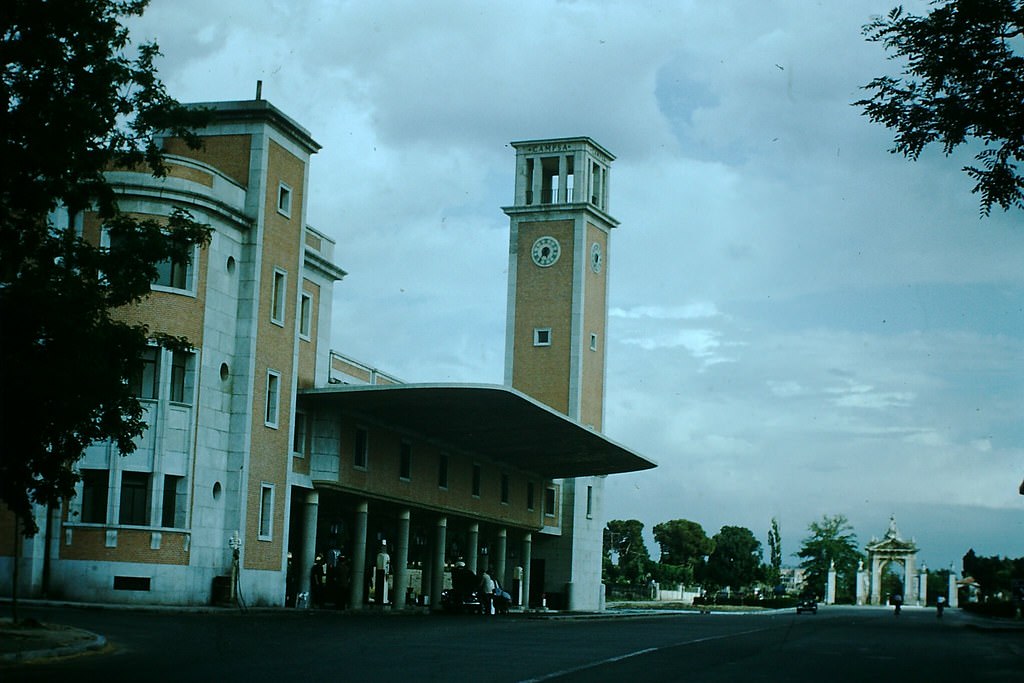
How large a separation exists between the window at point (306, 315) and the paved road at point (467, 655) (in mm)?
16001

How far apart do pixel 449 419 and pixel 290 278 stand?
9.39m

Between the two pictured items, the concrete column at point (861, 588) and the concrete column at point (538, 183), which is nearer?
the concrete column at point (538, 183)

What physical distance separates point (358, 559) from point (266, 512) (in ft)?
21.7

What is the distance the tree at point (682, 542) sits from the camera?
538 feet

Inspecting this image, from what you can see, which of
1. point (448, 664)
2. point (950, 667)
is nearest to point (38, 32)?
point (448, 664)

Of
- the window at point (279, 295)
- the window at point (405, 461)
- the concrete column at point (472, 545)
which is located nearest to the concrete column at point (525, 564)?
the concrete column at point (472, 545)

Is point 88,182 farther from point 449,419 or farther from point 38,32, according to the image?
point 449,419

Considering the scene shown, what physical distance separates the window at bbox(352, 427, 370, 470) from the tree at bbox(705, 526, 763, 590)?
96852mm

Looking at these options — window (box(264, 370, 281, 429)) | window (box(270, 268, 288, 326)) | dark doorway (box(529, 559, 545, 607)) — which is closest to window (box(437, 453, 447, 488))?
→ window (box(264, 370, 281, 429))

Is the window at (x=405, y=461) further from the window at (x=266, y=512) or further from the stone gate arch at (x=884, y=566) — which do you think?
the stone gate arch at (x=884, y=566)

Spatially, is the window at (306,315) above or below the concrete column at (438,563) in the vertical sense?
above

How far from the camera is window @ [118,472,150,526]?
3691 centimetres

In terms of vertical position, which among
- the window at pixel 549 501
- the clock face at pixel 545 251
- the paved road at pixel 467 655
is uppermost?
the clock face at pixel 545 251

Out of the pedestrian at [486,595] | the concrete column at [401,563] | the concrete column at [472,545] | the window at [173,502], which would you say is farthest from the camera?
the concrete column at [472,545]
